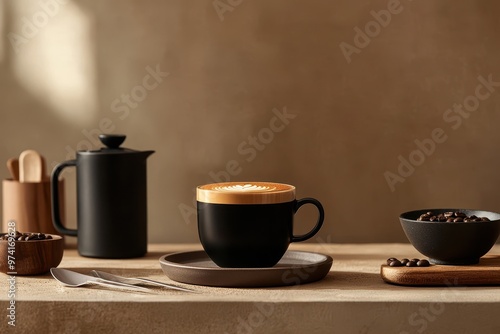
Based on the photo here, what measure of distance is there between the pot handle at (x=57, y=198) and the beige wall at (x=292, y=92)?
0.64 ft

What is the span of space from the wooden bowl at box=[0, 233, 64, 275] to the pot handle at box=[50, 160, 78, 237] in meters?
0.19

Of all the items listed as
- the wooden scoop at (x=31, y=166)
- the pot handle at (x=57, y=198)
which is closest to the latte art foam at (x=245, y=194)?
the pot handle at (x=57, y=198)

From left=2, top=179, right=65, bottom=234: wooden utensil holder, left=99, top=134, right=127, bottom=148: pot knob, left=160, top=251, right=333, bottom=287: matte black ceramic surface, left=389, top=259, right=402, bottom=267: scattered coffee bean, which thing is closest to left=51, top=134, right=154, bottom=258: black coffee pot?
left=99, top=134, right=127, bottom=148: pot knob

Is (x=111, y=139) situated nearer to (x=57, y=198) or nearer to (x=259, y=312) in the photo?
(x=57, y=198)

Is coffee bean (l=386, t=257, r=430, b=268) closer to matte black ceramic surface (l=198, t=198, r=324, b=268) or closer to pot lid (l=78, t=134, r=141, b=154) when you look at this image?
matte black ceramic surface (l=198, t=198, r=324, b=268)

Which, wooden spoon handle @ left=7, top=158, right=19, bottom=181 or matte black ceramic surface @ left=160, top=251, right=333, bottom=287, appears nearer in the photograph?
matte black ceramic surface @ left=160, top=251, right=333, bottom=287

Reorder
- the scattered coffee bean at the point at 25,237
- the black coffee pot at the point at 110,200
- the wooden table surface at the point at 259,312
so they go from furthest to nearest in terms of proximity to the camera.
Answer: the black coffee pot at the point at 110,200, the scattered coffee bean at the point at 25,237, the wooden table surface at the point at 259,312

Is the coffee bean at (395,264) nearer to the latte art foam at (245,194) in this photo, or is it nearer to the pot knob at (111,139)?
the latte art foam at (245,194)

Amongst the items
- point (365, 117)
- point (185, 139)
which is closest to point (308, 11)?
point (365, 117)

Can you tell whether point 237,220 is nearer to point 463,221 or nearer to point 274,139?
point 463,221

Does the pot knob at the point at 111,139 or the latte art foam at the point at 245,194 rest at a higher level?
the pot knob at the point at 111,139

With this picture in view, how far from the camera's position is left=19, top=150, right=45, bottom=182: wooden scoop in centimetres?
156

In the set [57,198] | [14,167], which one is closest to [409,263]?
[57,198]

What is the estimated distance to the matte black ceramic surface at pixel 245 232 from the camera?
1215 millimetres
